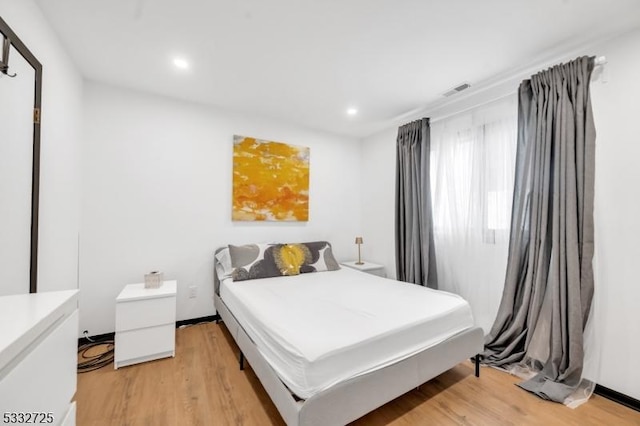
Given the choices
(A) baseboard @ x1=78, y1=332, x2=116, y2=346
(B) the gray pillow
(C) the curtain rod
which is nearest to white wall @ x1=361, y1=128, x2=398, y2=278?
(C) the curtain rod

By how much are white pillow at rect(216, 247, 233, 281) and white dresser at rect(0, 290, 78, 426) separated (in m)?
1.98

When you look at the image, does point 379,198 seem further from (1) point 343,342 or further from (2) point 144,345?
(2) point 144,345

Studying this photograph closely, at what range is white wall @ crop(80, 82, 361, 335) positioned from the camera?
2.59 meters

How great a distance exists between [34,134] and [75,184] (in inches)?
34.9

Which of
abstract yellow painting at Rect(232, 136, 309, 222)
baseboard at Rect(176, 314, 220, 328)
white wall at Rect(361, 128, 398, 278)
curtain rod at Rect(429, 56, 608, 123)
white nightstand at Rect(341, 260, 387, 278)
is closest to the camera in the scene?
curtain rod at Rect(429, 56, 608, 123)

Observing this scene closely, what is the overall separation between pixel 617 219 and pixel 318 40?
246 centimetres

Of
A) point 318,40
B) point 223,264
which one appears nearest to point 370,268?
point 223,264

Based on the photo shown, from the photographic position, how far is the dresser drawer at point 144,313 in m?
2.17

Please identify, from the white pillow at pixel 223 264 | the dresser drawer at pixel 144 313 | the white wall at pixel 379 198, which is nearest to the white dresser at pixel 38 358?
the dresser drawer at pixel 144 313

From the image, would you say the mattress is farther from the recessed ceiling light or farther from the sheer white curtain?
the recessed ceiling light

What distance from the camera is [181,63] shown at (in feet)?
7.49

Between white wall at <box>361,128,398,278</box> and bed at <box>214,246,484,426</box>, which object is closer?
bed at <box>214,246,484,426</box>

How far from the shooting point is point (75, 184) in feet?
7.77

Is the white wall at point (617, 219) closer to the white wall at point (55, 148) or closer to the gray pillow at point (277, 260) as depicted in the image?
the gray pillow at point (277, 260)
